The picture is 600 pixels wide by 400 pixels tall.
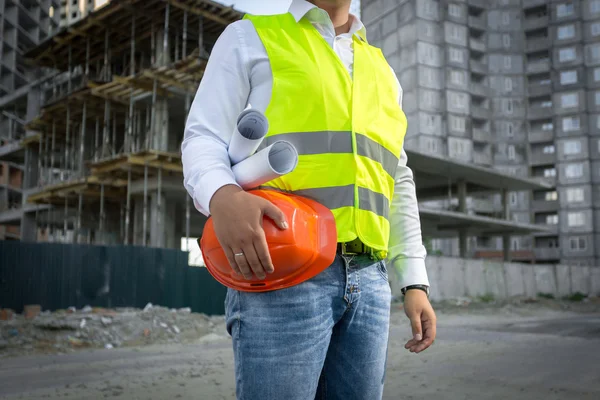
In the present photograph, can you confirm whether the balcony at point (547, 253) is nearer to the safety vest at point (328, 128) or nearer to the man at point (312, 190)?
the man at point (312, 190)

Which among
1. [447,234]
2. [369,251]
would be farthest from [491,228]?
[369,251]

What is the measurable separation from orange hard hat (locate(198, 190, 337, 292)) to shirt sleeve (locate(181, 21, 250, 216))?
0.10 meters

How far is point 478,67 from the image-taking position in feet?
195

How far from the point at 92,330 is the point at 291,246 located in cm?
1104

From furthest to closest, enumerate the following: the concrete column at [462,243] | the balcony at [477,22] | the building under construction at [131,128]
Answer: the balcony at [477,22], the concrete column at [462,243], the building under construction at [131,128]

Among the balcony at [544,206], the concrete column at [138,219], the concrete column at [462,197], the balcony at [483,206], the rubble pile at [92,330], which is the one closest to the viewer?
the rubble pile at [92,330]

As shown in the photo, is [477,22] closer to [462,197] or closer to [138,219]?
[462,197]

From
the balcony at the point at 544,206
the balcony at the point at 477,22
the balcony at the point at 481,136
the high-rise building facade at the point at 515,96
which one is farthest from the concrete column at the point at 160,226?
the balcony at the point at 544,206

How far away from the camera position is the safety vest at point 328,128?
1.60 meters

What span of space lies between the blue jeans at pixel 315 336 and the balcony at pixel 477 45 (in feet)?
202

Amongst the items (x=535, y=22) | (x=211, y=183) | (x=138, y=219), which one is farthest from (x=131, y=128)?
(x=535, y=22)

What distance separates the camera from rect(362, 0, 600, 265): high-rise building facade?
5597 centimetres

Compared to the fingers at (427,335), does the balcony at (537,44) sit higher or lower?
higher

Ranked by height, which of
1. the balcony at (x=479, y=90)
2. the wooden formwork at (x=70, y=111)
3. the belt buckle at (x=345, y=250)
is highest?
the balcony at (x=479, y=90)
